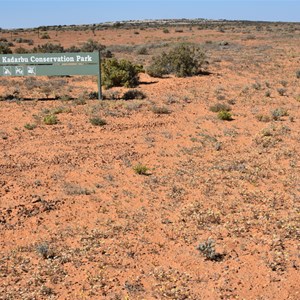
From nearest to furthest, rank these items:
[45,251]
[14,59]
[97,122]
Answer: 1. [45,251]
2. [97,122]
3. [14,59]

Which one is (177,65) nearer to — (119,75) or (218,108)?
(119,75)

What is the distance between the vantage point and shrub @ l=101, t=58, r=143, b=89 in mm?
20484

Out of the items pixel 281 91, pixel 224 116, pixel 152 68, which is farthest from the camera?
pixel 152 68

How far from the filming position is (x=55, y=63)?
17828 millimetres

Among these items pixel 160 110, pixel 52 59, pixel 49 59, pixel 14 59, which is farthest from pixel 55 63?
pixel 160 110

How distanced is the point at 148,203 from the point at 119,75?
12.9 metres

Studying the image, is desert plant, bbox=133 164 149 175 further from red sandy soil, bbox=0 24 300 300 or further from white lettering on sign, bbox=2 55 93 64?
white lettering on sign, bbox=2 55 93 64

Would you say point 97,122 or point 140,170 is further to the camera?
point 97,122

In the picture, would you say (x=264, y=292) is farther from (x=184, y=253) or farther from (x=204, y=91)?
(x=204, y=91)

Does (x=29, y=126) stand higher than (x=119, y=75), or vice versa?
(x=119, y=75)

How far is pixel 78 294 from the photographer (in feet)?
19.2

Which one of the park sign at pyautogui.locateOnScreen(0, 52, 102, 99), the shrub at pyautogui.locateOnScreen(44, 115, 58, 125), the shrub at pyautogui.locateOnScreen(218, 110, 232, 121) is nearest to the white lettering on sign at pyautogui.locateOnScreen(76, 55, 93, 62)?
the park sign at pyautogui.locateOnScreen(0, 52, 102, 99)

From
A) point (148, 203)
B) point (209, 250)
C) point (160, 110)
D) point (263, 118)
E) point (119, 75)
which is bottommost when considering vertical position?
point (209, 250)

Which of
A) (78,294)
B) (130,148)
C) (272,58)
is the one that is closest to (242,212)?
(78,294)
